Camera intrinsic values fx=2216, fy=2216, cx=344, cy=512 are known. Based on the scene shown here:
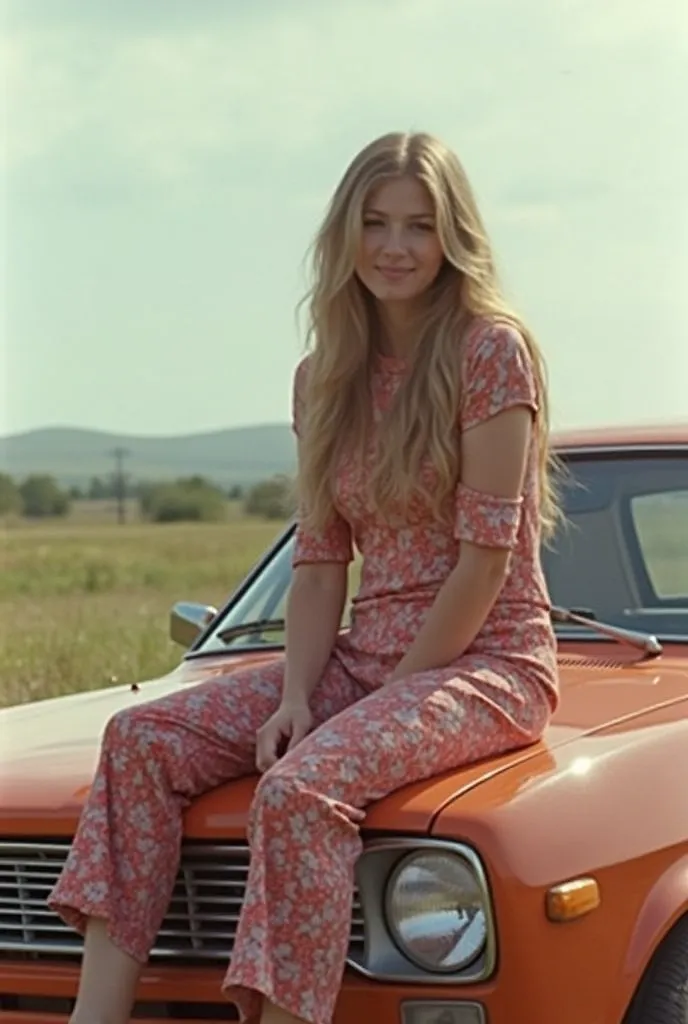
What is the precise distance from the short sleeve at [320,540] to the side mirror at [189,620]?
1.21 m

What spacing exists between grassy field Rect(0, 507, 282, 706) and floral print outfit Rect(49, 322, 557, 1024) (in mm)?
4962

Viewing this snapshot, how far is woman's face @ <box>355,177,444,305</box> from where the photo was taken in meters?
Answer: 4.30

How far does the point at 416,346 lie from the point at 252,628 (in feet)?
4.33

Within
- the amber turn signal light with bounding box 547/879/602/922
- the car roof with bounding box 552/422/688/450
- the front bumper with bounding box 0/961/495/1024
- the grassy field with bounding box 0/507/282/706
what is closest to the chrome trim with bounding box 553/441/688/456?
the car roof with bounding box 552/422/688/450

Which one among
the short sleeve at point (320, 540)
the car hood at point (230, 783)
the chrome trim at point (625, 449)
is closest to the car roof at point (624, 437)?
the chrome trim at point (625, 449)

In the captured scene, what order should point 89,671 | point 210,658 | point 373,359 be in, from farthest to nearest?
1. point 89,671
2. point 210,658
3. point 373,359

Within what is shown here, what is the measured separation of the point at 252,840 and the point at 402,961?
33 centimetres

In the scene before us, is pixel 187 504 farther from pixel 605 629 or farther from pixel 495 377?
pixel 495 377

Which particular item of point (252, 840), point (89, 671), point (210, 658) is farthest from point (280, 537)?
point (89, 671)

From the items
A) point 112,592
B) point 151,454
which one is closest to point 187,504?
point 112,592

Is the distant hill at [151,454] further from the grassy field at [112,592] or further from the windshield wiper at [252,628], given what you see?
the windshield wiper at [252,628]

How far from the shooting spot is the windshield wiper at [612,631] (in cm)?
487

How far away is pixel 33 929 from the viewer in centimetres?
416

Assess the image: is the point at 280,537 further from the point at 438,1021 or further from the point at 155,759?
the point at 438,1021
